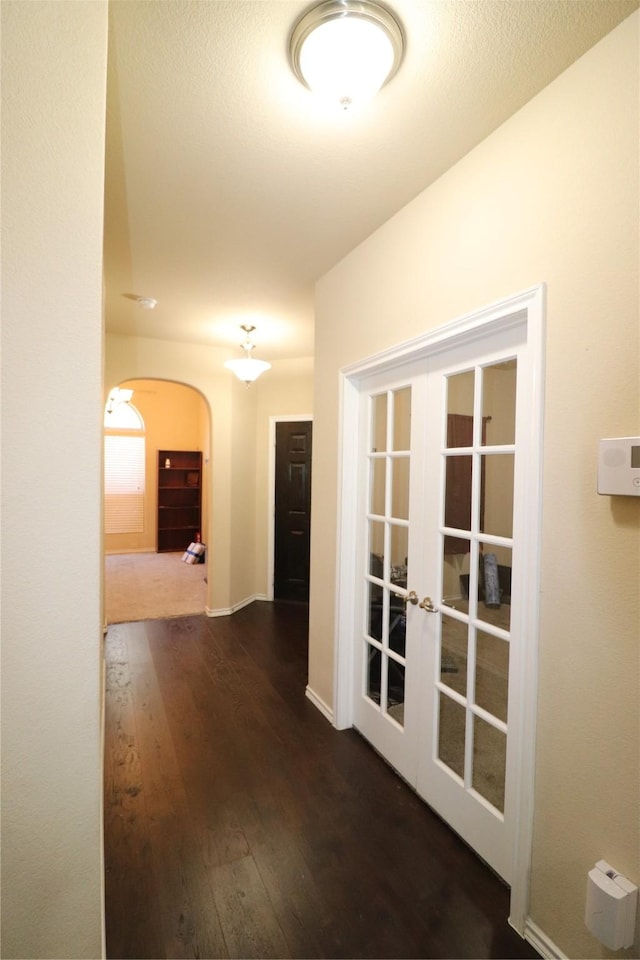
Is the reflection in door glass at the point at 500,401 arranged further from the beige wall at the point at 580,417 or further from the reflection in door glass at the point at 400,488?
the reflection in door glass at the point at 400,488

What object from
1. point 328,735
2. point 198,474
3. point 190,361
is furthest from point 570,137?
point 198,474

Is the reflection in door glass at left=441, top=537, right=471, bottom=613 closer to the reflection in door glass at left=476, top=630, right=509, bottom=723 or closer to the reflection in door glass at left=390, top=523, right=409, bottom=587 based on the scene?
the reflection in door glass at left=476, top=630, right=509, bottom=723

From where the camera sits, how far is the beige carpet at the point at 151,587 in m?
4.81

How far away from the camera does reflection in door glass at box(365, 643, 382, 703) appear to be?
2465 millimetres

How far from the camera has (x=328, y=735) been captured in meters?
2.55

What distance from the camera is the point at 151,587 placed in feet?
18.9

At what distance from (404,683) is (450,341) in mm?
1689

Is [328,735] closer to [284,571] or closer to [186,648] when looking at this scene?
[186,648]

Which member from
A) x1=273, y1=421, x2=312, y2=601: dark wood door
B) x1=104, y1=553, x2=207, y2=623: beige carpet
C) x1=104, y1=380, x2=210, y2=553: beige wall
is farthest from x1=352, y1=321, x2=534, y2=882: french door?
x1=104, y1=380, x2=210, y2=553: beige wall

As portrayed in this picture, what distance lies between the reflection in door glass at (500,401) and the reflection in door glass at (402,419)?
0.48 meters

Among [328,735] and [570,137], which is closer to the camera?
[570,137]

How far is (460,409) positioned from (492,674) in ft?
3.56

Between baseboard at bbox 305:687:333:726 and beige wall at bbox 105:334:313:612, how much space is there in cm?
199

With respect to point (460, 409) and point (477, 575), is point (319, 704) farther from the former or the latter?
point (460, 409)
